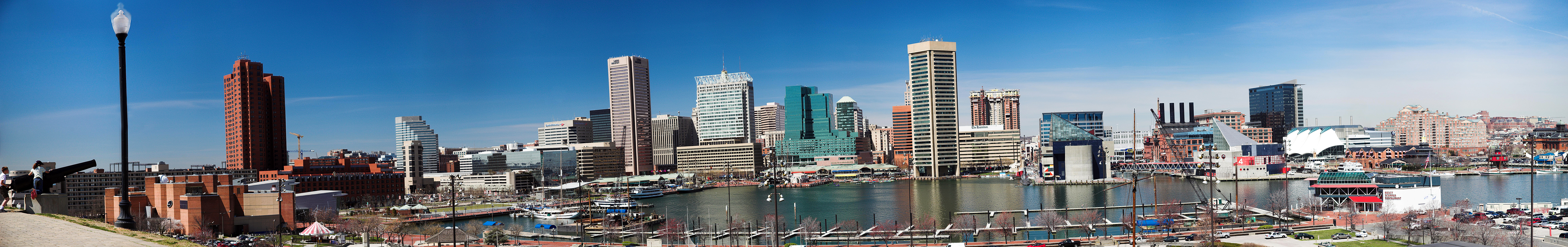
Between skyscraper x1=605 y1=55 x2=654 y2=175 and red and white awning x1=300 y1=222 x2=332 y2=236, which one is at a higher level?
skyscraper x1=605 y1=55 x2=654 y2=175

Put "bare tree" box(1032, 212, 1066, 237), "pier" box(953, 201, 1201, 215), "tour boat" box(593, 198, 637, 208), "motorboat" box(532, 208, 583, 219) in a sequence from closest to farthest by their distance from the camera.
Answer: "bare tree" box(1032, 212, 1066, 237), "pier" box(953, 201, 1201, 215), "motorboat" box(532, 208, 583, 219), "tour boat" box(593, 198, 637, 208)

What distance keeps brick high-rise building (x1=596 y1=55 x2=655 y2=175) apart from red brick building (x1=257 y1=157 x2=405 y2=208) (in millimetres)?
42864

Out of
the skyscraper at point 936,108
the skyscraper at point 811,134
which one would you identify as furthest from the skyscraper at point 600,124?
the skyscraper at point 936,108

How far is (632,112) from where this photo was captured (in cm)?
10006

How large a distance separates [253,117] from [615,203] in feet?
94.9

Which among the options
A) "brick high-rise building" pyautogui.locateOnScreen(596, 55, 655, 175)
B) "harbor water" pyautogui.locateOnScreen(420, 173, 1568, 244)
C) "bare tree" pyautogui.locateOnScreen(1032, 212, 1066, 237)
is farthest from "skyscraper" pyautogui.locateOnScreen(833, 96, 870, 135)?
"bare tree" pyautogui.locateOnScreen(1032, 212, 1066, 237)

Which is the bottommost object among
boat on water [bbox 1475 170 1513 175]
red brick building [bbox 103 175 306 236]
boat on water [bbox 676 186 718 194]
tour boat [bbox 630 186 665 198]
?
boat on water [bbox 1475 170 1513 175]

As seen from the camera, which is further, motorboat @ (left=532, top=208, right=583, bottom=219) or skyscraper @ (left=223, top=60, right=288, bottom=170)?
skyscraper @ (left=223, top=60, right=288, bottom=170)

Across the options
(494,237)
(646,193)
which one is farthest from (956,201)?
(494,237)

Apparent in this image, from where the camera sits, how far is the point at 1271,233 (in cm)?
2114

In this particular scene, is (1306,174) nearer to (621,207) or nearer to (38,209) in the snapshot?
(621,207)

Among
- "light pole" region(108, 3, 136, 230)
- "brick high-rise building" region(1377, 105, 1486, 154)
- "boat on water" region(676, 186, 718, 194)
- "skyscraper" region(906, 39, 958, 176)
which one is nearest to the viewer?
"light pole" region(108, 3, 136, 230)

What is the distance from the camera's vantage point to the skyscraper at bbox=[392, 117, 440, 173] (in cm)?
10650

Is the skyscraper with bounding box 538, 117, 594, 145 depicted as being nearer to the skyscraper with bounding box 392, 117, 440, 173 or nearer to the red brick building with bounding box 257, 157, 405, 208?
the skyscraper with bounding box 392, 117, 440, 173
